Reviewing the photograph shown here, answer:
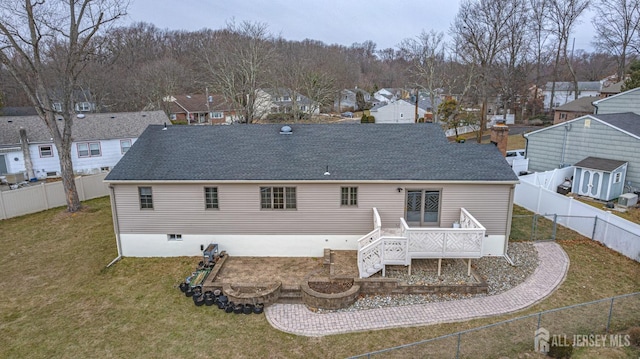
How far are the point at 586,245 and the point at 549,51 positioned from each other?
5011cm

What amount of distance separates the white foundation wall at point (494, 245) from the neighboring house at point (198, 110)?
4522cm

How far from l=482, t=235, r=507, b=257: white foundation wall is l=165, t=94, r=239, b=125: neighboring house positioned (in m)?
45.2

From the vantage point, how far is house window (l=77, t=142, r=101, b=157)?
2764cm

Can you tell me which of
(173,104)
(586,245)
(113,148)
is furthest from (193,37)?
(586,245)

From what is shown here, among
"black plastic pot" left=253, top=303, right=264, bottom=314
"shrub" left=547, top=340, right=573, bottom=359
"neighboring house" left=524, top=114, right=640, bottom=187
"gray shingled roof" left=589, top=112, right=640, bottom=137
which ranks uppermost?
"gray shingled roof" left=589, top=112, right=640, bottom=137

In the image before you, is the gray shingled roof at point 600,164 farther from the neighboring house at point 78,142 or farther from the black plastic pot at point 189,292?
the neighboring house at point 78,142

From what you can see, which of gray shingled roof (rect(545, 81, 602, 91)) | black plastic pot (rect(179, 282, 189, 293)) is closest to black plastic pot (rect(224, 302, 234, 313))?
black plastic pot (rect(179, 282, 189, 293))

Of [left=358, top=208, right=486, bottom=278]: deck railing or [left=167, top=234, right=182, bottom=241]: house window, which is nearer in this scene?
[left=358, top=208, right=486, bottom=278]: deck railing

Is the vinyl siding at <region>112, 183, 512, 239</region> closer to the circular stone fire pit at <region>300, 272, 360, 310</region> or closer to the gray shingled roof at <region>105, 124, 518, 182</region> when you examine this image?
the gray shingled roof at <region>105, 124, 518, 182</region>

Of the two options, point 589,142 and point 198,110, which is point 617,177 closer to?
point 589,142

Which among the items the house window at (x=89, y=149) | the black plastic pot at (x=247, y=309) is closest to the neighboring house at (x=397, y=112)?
the house window at (x=89, y=149)

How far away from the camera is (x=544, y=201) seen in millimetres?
18312

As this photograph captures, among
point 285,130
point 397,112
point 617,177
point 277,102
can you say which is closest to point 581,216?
point 617,177

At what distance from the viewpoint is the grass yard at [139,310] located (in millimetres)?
9336
